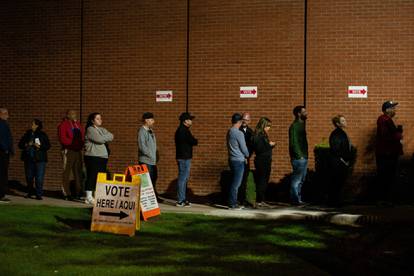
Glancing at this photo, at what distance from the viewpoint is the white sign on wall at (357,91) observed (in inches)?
550

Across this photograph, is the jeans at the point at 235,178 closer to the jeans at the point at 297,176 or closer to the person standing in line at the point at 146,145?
the jeans at the point at 297,176

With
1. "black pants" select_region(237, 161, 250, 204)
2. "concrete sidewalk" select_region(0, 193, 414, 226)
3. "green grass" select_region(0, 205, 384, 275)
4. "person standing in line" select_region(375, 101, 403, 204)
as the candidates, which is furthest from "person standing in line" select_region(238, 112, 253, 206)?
"person standing in line" select_region(375, 101, 403, 204)

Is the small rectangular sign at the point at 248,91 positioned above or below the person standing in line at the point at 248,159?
above

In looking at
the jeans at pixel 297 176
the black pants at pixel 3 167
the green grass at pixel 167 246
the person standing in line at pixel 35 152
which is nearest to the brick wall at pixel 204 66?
the jeans at pixel 297 176

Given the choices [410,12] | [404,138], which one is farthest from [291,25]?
[404,138]

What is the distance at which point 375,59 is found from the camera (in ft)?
45.6

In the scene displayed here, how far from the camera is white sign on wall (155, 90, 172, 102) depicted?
15152mm

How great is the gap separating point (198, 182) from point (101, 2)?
16.3ft

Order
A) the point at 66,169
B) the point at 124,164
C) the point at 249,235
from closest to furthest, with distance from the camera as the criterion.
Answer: the point at 249,235
the point at 66,169
the point at 124,164

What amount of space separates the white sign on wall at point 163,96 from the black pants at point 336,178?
14.8ft

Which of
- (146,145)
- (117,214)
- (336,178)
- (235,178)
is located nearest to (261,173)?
(235,178)

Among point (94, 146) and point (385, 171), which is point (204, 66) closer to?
point (94, 146)

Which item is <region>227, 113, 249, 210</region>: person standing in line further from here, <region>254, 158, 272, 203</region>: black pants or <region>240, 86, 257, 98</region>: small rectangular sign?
<region>240, 86, 257, 98</region>: small rectangular sign

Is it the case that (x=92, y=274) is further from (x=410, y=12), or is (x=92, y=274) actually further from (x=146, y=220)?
(x=410, y=12)
